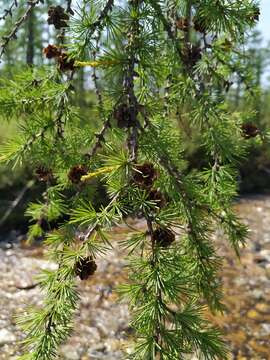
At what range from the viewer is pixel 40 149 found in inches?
58.3

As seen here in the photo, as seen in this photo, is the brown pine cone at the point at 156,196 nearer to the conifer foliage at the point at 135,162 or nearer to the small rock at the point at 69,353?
the conifer foliage at the point at 135,162

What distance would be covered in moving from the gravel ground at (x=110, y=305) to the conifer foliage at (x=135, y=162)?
265cm

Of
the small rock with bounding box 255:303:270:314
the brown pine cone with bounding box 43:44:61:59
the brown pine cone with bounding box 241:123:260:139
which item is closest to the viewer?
the brown pine cone with bounding box 43:44:61:59

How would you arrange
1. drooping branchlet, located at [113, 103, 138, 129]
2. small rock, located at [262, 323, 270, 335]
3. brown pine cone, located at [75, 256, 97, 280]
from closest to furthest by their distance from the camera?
brown pine cone, located at [75, 256, 97, 280], drooping branchlet, located at [113, 103, 138, 129], small rock, located at [262, 323, 270, 335]

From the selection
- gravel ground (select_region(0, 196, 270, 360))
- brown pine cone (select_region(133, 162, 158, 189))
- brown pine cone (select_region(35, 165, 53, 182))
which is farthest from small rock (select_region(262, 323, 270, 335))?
brown pine cone (select_region(133, 162, 158, 189))

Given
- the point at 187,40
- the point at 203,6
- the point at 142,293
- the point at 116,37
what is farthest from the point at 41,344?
the point at 187,40

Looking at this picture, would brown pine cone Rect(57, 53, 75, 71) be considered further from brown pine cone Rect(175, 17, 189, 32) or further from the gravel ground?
the gravel ground

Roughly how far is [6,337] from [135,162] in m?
3.78

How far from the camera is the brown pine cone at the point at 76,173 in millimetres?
1415

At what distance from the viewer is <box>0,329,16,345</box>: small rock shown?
440 centimetres

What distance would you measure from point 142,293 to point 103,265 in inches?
193

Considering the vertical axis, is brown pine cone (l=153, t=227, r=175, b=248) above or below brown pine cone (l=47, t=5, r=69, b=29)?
below

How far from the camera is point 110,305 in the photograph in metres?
5.25

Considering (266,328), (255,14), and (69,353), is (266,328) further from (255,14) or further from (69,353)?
(255,14)
